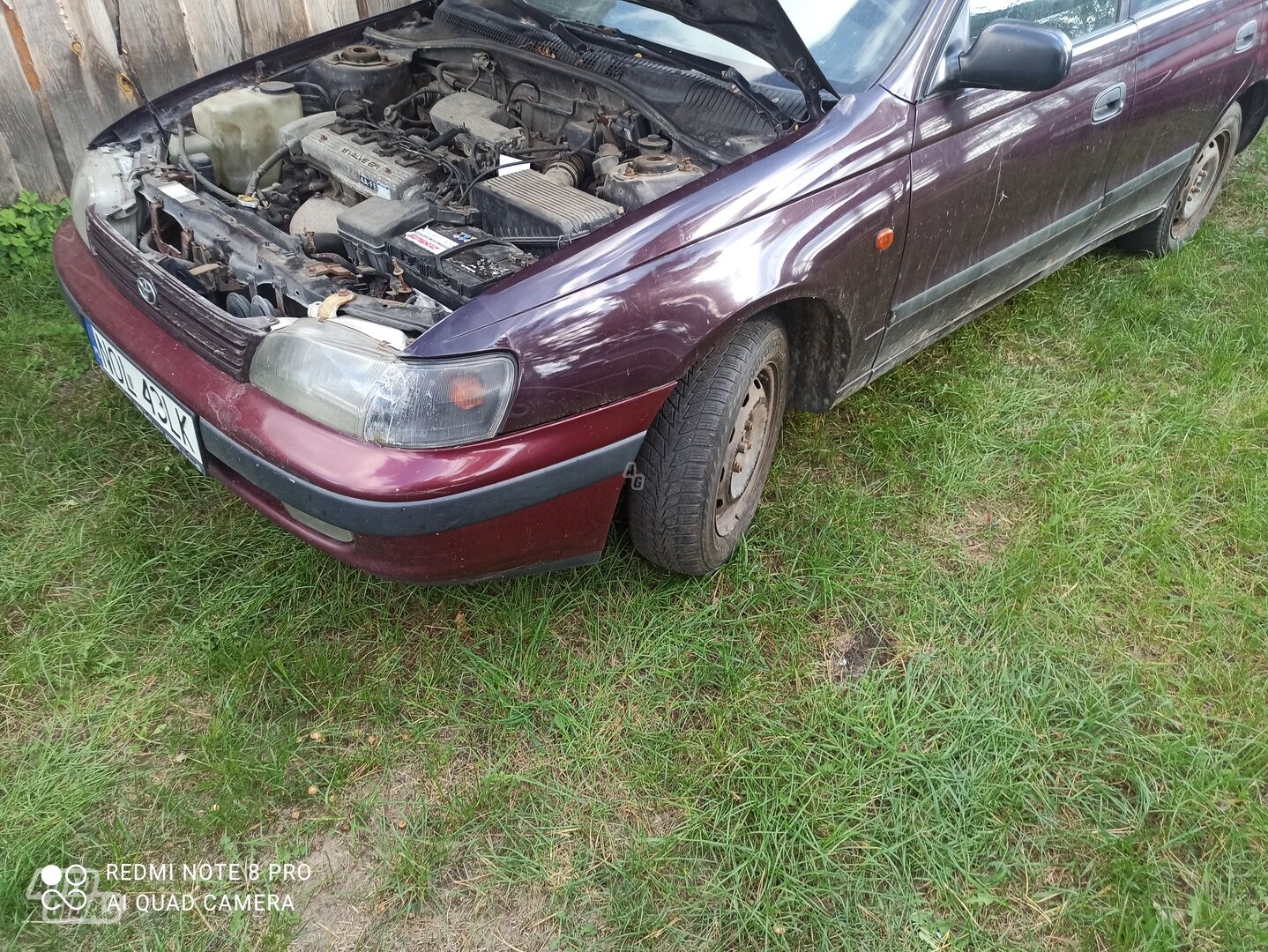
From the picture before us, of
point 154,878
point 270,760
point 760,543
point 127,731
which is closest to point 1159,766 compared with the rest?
point 760,543

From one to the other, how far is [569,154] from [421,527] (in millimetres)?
1246

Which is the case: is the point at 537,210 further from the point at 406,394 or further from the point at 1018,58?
the point at 1018,58

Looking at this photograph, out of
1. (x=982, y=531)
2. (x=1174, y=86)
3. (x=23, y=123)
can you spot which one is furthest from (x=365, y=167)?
(x=1174, y=86)

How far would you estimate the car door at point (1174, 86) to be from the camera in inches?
123

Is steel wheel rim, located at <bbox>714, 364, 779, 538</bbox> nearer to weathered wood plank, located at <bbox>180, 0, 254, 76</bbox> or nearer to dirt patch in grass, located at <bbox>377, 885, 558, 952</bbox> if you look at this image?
dirt patch in grass, located at <bbox>377, 885, 558, 952</bbox>

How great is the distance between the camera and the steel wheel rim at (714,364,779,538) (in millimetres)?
2424

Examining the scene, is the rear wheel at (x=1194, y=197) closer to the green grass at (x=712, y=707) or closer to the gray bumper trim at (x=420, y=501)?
the green grass at (x=712, y=707)

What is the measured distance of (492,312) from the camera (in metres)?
1.91

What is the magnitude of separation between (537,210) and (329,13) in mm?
2850

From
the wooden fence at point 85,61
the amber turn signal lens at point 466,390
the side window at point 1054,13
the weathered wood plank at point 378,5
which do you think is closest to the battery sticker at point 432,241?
the amber turn signal lens at point 466,390

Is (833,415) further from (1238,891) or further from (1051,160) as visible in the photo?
(1238,891)

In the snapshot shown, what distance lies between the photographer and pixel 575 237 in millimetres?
2223

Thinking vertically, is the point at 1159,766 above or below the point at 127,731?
below

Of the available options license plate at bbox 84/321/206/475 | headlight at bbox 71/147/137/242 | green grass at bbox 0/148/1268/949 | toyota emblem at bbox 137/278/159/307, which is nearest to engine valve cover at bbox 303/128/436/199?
headlight at bbox 71/147/137/242
